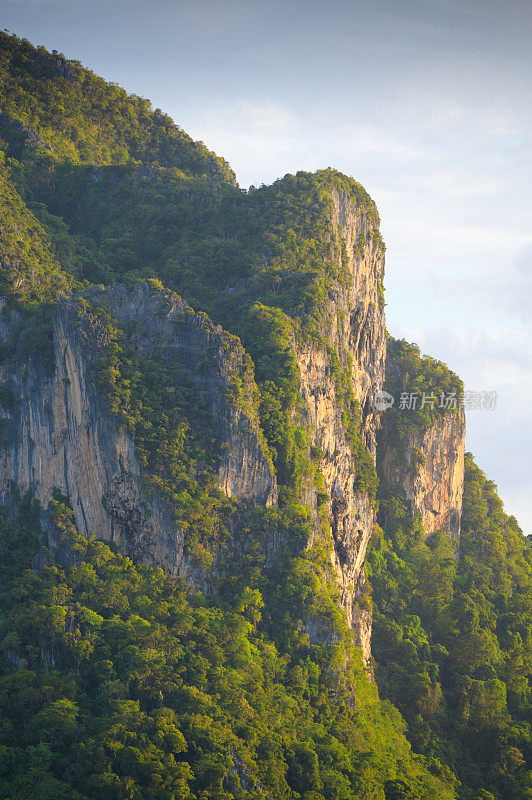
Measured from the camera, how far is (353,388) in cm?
4731

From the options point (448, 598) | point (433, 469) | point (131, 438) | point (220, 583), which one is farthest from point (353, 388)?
point (131, 438)

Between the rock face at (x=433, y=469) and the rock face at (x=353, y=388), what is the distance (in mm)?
2130

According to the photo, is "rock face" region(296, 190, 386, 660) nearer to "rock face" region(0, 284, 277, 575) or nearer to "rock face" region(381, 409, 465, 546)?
"rock face" region(381, 409, 465, 546)

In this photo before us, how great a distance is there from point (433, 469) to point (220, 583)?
67.5ft

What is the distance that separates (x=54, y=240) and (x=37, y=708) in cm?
2460

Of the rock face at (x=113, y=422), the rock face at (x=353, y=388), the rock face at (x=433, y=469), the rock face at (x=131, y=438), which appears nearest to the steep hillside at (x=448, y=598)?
the rock face at (x=433, y=469)

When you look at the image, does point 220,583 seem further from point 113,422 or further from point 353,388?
point 353,388

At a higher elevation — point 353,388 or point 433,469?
point 353,388

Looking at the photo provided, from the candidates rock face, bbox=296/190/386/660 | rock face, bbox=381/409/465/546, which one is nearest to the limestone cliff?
rock face, bbox=381/409/465/546

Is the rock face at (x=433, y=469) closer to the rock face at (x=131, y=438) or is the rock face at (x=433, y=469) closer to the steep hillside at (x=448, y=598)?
the steep hillside at (x=448, y=598)

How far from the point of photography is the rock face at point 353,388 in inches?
1590

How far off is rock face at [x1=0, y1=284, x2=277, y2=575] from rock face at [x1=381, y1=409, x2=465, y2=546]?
15.5 m

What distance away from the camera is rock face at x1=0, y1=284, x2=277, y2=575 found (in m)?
33.6

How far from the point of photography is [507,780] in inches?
1479
